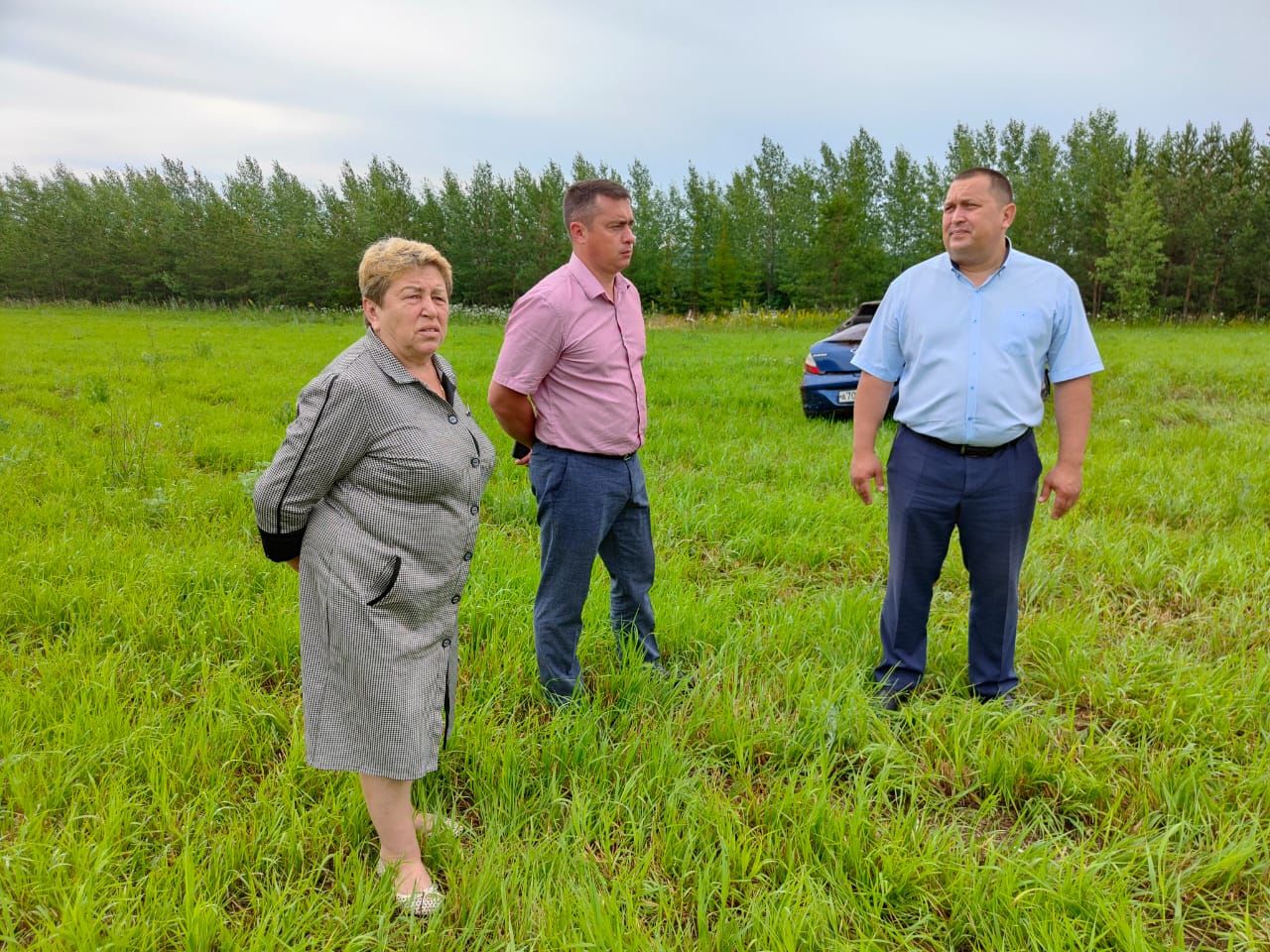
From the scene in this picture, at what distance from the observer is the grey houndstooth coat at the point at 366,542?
1814 millimetres

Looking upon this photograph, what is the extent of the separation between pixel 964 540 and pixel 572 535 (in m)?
1.52

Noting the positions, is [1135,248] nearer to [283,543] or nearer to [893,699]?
[893,699]

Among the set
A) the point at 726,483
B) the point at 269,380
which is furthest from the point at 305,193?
the point at 726,483

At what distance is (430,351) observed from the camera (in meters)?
1.97

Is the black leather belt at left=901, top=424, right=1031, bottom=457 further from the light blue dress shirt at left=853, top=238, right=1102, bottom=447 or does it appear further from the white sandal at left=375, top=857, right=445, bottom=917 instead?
the white sandal at left=375, top=857, right=445, bottom=917

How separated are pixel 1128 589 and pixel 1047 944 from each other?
2.86 metres

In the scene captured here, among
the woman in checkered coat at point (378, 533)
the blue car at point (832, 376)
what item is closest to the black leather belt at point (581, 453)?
the woman in checkered coat at point (378, 533)

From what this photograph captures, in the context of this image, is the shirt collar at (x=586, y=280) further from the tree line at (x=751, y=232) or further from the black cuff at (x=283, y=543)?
the tree line at (x=751, y=232)

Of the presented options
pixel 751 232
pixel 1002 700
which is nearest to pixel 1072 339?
pixel 1002 700

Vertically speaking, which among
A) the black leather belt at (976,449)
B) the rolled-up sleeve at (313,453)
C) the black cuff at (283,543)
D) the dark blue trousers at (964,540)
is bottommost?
the dark blue trousers at (964,540)

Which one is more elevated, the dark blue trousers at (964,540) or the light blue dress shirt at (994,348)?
the light blue dress shirt at (994,348)

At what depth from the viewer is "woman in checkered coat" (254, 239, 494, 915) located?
182 centimetres

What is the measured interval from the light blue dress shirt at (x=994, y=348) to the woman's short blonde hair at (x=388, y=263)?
1844 mm

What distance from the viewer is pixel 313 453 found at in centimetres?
179
